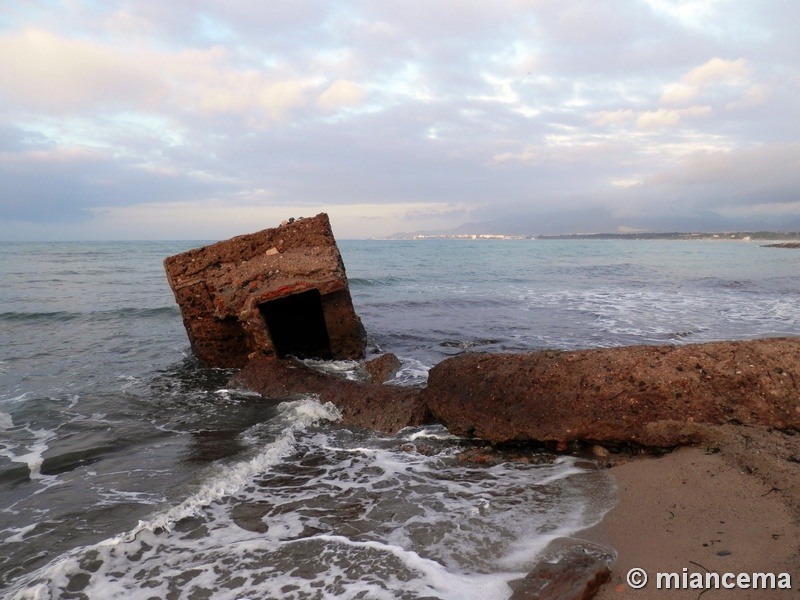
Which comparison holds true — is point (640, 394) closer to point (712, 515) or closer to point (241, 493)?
point (712, 515)

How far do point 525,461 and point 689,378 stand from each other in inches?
50.9

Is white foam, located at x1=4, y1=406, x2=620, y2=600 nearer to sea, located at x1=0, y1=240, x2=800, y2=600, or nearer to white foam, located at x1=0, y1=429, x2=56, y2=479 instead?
sea, located at x1=0, y1=240, x2=800, y2=600

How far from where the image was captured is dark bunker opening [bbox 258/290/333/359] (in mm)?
7676

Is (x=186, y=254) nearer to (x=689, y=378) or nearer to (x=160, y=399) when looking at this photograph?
(x=160, y=399)

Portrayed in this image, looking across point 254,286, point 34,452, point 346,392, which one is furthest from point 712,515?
point 34,452

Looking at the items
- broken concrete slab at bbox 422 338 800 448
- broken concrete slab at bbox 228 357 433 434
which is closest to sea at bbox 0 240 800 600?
broken concrete slab at bbox 228 357 433 434

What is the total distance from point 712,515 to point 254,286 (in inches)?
200

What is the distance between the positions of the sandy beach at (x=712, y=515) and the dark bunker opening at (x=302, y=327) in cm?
532

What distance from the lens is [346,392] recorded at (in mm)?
5109

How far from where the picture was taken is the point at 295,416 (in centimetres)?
491

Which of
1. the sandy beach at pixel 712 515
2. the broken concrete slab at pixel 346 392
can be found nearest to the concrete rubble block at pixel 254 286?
the broken concrete slab at pixel 346 392

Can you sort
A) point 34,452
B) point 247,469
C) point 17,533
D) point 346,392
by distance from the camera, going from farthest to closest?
1. point 346,392
2. point 34,452
3. point 247,469
4. point 17,533

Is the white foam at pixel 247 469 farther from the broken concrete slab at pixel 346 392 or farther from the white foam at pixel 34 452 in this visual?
the white foam at pixel 34 452

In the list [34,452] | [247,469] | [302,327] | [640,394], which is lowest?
[34,452]
